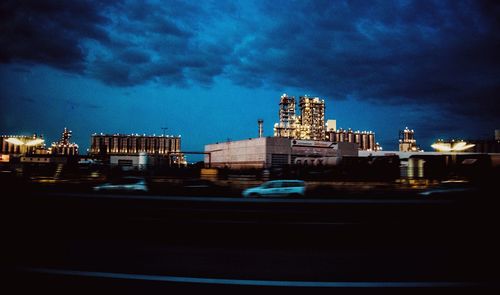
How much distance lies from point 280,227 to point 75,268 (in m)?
5.63

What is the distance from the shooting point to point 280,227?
9.68 m

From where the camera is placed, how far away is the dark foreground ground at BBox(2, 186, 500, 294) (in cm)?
492

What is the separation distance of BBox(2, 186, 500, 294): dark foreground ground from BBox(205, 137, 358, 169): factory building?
5164cm

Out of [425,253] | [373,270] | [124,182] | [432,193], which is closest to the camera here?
[373,270]

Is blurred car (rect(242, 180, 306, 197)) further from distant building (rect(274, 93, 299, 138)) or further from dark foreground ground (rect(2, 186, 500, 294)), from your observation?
distant building (rect(274, 93, 299, 138))

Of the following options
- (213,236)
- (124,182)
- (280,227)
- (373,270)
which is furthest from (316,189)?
(373,270)

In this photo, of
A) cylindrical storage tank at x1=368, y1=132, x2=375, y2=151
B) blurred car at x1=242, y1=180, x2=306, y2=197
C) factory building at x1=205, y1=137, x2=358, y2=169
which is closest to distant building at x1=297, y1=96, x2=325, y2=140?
factory building at x1=205, y1=137, x2=358, y2=169

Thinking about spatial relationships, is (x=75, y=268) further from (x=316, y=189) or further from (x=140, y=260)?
(x=316, y=189)

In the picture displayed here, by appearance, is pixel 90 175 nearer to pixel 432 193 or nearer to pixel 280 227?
pixel 280 227

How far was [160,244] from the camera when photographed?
298 inches

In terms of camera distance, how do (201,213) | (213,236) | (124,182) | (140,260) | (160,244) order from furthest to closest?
(124,182) < (201,213) < (213,236) < (160,244) < (140,260)

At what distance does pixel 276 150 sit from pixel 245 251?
6136 centimetres

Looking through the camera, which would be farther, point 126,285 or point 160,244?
point 160,244

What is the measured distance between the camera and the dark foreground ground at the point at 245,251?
4.92m
